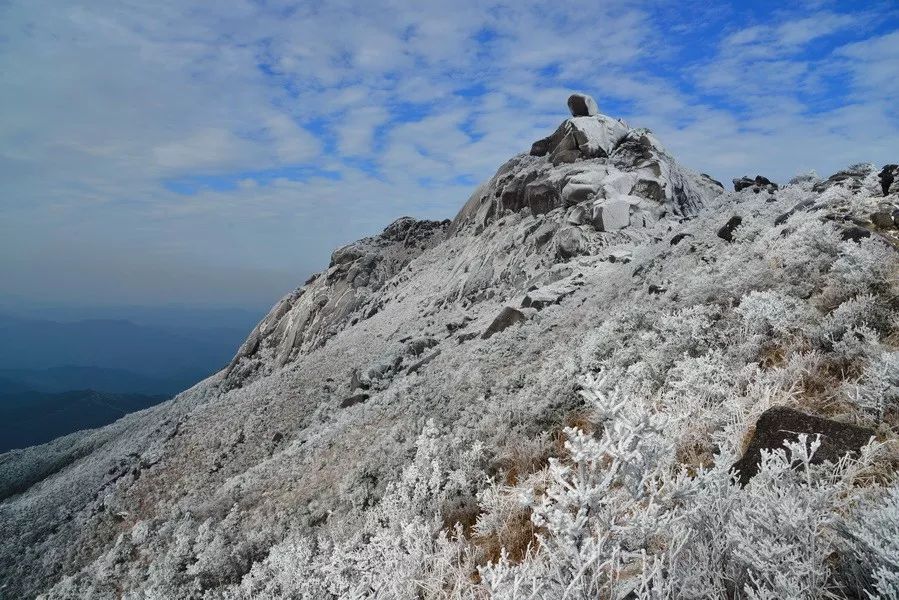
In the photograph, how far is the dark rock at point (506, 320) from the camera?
1762 centimetres

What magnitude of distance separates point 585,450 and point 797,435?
2.43 meters

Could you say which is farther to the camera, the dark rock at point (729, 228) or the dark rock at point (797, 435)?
the dark rock at point (729, 228)

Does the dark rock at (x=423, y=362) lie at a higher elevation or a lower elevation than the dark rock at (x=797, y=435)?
higher

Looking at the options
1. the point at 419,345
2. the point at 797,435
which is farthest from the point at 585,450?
the point at 419,345

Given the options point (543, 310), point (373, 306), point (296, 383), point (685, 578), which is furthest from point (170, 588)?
point (373, 306)

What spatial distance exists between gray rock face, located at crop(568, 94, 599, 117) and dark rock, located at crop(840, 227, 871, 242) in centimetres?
3131

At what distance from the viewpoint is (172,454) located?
25344mm

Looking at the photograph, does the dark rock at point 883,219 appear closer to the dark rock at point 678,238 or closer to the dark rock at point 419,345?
the dark rock at point 678,238

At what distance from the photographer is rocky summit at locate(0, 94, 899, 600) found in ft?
10.7

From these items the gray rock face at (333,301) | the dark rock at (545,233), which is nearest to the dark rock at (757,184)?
the dark rock at (545,233)

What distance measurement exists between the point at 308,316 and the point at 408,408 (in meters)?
32.5

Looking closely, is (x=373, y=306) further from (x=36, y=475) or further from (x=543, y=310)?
(x=36, y=475)

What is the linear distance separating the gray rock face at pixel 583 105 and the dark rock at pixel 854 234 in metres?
31.3

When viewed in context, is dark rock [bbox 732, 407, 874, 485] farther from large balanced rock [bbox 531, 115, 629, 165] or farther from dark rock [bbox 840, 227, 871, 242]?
large balanced rock [bbox 531, 115, 629, 165]
